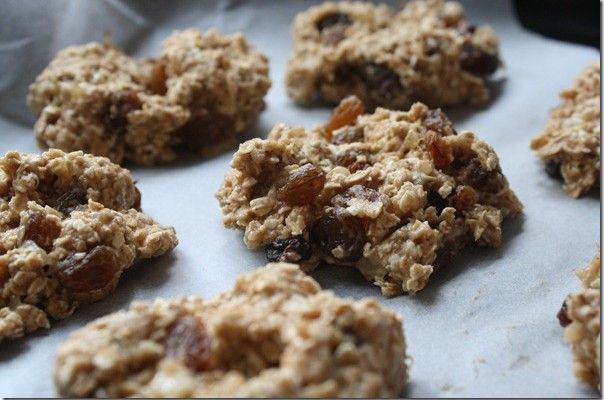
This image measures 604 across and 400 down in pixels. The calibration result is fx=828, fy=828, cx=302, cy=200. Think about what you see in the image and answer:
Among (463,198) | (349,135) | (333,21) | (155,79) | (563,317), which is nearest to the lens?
(563,317)

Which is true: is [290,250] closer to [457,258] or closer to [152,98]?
[457,258]

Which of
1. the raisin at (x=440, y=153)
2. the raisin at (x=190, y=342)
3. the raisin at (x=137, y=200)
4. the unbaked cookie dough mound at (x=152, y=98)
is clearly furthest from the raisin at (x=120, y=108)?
the raisin at (x=190, y=342)

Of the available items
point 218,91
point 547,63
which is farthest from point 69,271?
point 547,63

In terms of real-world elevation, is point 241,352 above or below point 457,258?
above

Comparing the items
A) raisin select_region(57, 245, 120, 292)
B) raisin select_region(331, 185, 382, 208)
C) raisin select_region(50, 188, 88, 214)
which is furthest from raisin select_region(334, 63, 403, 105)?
raisin select_region(57, 245, 120, 292)

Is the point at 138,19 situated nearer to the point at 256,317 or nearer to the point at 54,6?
the point at 54,6

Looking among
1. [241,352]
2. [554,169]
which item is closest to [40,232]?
[241,352]
